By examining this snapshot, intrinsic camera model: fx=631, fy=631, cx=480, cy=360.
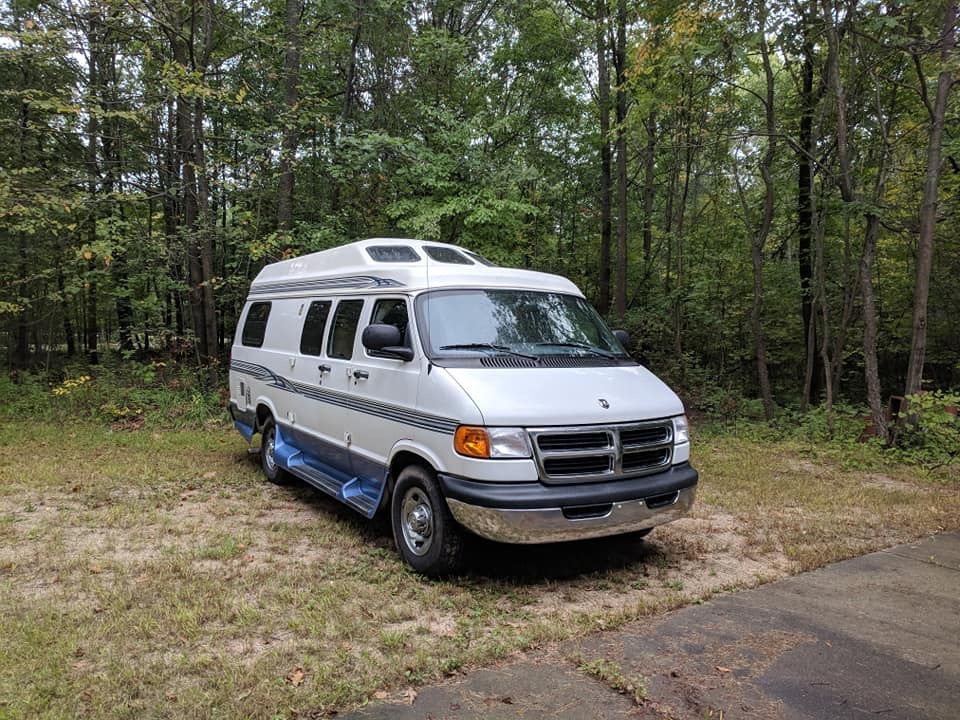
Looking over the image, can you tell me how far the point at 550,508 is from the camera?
3.96 m

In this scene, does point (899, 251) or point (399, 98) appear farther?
point (899, 251)

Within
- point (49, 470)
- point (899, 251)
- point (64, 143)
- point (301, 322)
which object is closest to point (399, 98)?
point (64, 143)

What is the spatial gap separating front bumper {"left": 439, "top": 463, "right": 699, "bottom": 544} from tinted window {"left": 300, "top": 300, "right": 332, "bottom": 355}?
8.59 ft

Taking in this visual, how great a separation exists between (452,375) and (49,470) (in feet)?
20.3

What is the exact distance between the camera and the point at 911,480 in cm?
756

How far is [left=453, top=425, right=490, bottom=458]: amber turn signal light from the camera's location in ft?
13.1

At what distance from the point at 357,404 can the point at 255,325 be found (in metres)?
3.41

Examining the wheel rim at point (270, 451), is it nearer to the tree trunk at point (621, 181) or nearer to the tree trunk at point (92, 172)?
the tree trunk at point (92, 172)

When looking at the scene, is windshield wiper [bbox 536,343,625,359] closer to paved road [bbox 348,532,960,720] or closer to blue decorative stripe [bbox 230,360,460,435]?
blue decorative stripe [bbox 230,360,460,435]

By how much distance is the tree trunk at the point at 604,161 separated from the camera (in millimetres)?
15259

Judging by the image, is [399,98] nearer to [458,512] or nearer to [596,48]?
[596,48]

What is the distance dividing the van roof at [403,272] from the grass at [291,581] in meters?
2.12

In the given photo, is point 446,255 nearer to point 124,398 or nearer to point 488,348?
point 488,348

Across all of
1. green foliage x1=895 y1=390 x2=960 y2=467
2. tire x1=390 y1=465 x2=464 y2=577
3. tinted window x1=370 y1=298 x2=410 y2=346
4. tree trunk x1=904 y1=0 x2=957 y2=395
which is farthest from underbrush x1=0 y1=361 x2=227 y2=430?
tree trunk x1=904 y1=0 x2=957 y2=395
